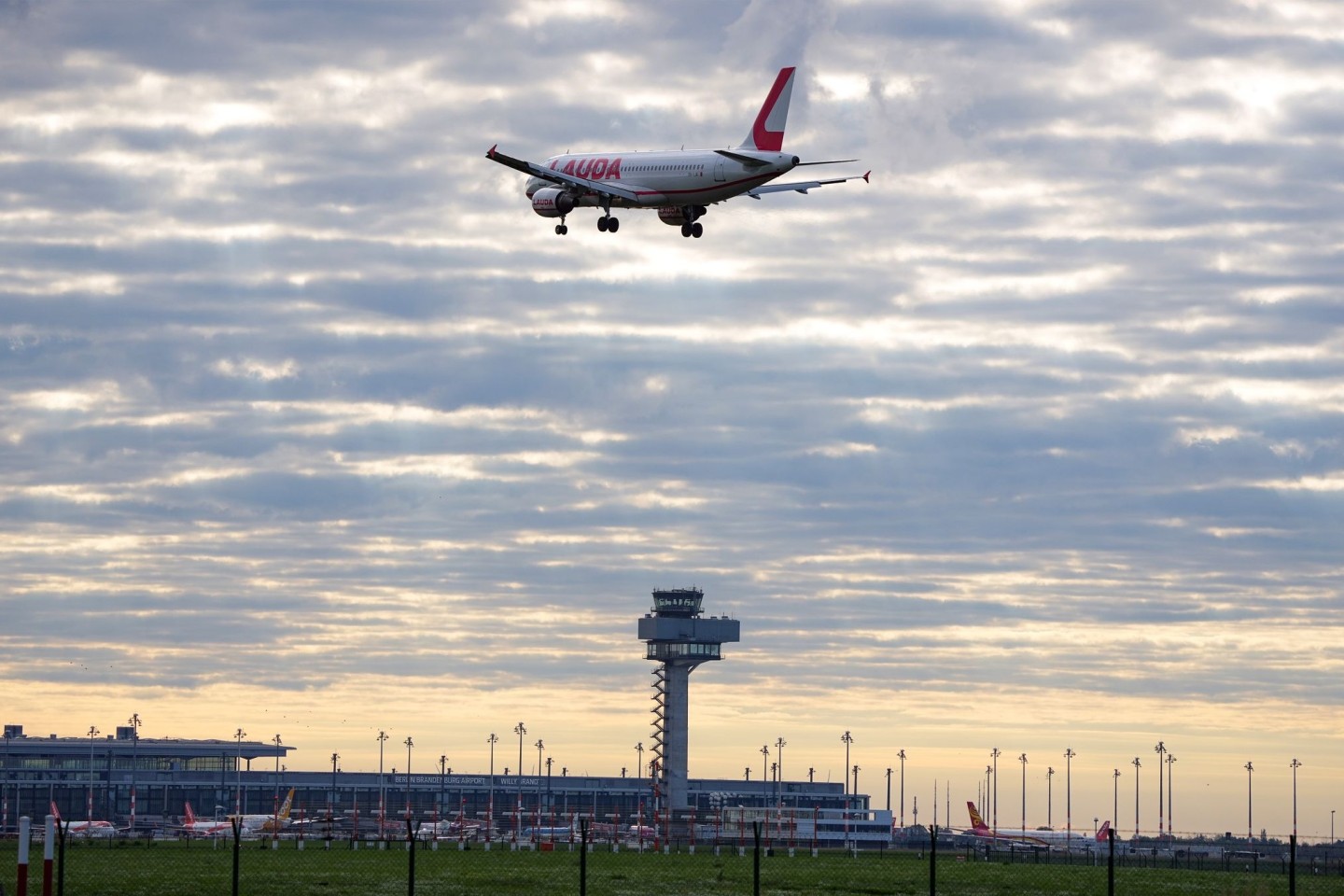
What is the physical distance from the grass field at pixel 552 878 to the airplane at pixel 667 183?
3128 cm

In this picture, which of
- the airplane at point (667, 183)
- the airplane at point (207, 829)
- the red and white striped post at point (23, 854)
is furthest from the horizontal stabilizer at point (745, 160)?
the airplane at point (207, 829)

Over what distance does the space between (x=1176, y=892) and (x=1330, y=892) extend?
5.77 meters

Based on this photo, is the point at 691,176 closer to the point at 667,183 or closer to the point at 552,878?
the point at 667,183

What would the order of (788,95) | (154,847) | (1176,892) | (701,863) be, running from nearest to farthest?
(1176,892)
(701,863)
(788,95)
(154,847)

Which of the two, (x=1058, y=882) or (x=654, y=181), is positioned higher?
(x=654, y=181)

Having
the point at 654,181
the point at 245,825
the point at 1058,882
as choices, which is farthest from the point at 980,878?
the point at 245,825

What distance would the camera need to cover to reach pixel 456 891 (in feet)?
180

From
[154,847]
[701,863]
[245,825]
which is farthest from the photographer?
[245,825]

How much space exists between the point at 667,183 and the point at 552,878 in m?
36.5

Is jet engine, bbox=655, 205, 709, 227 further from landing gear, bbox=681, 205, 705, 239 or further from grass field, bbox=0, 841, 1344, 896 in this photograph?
grass field, bbox=0, 841, 1344, 896

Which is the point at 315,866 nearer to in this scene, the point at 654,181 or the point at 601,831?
the point at 654,181

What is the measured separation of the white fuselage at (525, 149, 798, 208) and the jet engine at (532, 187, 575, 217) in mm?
1213

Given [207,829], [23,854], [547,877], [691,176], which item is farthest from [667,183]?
[207,829]

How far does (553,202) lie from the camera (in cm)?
9069
